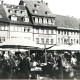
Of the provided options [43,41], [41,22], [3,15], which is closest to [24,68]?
[3,15]

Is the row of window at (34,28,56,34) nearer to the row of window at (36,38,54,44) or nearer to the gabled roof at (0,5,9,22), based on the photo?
the row of window at (36,38,54,44)

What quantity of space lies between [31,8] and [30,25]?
204 inches

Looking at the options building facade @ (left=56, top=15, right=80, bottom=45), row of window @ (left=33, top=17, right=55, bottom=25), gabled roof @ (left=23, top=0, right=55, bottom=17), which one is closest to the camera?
row of window @ (left=33, top=17, right=55, bottom=25)

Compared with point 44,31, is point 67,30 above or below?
Answer: above

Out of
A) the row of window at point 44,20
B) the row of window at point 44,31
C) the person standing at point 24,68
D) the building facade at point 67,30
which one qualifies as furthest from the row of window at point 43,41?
the person standing at point 24,68

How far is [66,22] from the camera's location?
72438 millimetres

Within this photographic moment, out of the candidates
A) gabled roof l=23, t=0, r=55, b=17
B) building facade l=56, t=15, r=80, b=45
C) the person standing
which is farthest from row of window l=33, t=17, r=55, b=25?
the person standing

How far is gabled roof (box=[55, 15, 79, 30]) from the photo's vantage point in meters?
69.7

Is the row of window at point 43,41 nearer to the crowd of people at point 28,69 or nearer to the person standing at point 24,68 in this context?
the crowd of people at point 28,69

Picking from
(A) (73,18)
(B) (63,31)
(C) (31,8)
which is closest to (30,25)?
(C) (31,8)

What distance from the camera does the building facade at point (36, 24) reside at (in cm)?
5989

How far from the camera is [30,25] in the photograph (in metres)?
63.3

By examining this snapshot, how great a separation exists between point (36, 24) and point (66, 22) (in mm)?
11385

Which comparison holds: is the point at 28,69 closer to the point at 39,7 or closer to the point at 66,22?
the point at 39,7
